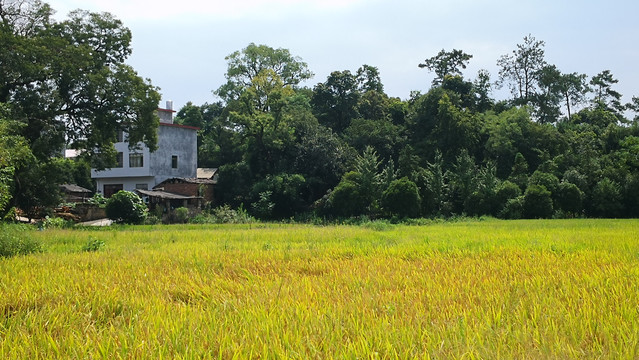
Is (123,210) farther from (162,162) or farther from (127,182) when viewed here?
(127,182)

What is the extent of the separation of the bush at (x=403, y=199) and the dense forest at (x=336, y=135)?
0.22 ft

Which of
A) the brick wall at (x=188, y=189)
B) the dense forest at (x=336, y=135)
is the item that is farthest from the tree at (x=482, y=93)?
the brick wall at (x=188, y=189)

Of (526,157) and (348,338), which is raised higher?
(526,157)

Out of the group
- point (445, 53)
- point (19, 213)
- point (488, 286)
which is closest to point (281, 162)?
point (19, 213)

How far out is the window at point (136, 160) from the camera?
40.2 meters

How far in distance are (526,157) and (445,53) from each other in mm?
15676

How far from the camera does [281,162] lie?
35250mm

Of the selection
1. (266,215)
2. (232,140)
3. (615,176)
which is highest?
(232,140)

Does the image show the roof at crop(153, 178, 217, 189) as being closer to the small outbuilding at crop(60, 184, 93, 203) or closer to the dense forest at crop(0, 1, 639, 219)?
the dense forest at crop(0, 1, 639, 219)

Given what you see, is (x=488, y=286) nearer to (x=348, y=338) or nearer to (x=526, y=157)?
(x=348, y=338)

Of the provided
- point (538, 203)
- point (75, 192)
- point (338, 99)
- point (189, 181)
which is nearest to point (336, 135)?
point (338, 99)

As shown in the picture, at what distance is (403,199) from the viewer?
2520cm

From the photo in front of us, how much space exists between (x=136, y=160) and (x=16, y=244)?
3327 centimetres

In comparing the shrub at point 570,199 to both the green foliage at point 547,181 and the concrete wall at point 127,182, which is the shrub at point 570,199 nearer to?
the green foliage at point 547,181
